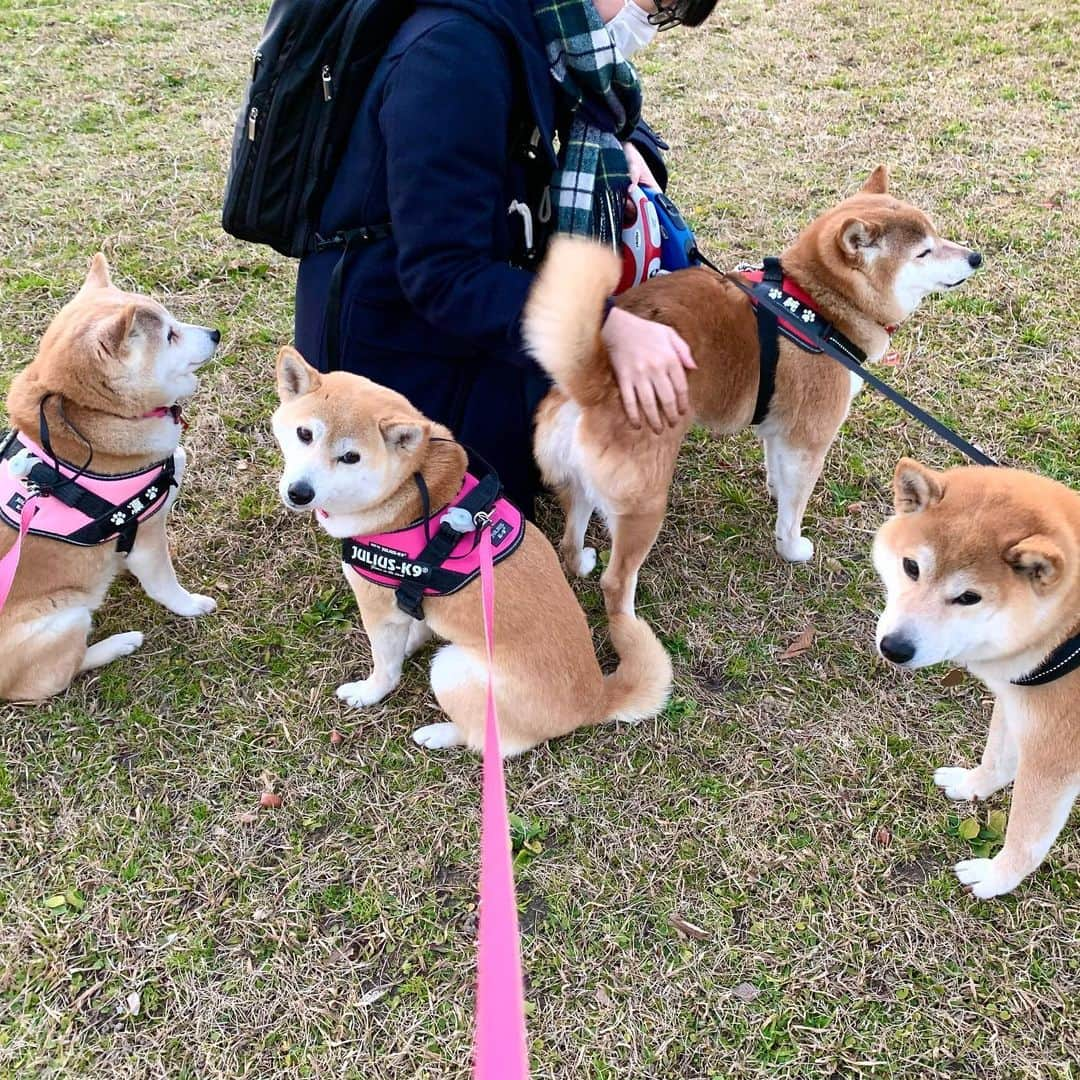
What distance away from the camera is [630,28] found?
9.32 ft

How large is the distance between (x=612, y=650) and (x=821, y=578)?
947 mm

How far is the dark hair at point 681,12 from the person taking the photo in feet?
8.94

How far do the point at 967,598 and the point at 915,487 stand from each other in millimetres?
306

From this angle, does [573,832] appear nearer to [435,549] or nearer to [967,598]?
[435,549]

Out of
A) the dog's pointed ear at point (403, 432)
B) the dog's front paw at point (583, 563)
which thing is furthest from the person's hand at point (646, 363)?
the dog's front paw at point (583, 563)

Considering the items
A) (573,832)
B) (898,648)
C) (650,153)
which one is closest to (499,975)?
(898,648)

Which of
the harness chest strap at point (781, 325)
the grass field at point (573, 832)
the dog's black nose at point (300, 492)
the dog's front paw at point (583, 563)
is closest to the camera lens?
the grass field at point (573, 832)

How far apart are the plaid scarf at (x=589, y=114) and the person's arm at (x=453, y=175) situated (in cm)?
20

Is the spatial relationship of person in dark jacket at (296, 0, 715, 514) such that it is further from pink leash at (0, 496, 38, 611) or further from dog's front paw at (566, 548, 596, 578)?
pink leash at (0, 496, 38, 611)

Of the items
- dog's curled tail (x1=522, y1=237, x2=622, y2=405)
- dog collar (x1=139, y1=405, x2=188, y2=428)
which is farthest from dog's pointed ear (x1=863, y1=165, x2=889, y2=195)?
dog collar (x1=139, y1=405, x2=188, y2=428)

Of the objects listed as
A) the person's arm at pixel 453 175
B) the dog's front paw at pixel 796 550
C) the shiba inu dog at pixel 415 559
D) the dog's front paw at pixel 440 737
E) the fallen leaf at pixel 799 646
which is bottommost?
the fallen leaf at pixel 799 646

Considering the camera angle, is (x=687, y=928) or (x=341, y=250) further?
(x=341, y=250)

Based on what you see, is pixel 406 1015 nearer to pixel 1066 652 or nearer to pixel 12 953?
pixel 12 953

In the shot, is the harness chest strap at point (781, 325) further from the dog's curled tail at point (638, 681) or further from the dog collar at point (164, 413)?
the dog collar at point (164, 413)
